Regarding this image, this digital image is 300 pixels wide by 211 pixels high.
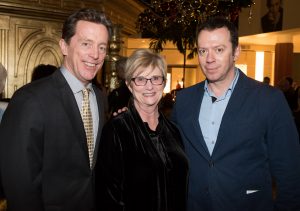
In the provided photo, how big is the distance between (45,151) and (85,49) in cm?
61

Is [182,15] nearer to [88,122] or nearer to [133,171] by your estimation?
[88,122]

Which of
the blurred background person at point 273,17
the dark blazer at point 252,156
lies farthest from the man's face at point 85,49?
the blurred background person at point 273,17

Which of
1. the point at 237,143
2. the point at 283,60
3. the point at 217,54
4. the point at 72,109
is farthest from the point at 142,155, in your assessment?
the point at 283,60

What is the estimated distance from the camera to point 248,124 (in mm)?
2148

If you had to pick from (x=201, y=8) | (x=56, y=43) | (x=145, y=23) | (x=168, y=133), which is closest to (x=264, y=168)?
(x=168, y=133)

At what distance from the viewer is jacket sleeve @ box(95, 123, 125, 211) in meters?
1.96

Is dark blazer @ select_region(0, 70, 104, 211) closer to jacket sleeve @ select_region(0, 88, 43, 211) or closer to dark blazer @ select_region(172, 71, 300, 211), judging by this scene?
jacket sleeve @ select_region(0, 88, 43, 211)

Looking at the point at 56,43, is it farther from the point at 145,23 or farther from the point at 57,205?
the point at 57,205

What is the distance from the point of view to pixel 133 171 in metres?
1.99

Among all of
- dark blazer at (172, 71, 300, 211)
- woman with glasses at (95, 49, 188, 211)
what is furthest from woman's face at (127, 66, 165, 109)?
dark blazer at (172, 71, 300, 211)

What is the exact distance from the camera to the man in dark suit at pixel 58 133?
1.75 meters

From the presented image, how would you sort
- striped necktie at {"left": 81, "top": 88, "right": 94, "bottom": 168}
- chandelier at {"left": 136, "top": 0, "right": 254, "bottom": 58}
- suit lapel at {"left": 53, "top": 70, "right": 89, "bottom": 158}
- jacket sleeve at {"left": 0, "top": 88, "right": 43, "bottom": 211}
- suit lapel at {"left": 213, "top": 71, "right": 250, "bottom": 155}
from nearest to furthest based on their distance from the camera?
jacket sleeve at {"left": 0, "top": 88, "right": 43, "bottom": 211} → suit lapel at {"left": 53, "top": 70, "right": 89, "bottom": 158} → striped necktie at {"left": 81, "top": 88, "right": 94, "bottom": 168} → suit lapel at {"left": 213, "top": 71, "right": 250, "bottom": 155} → chandelier at {"left": 136, "top": 0, "right": 254, "bottom": 58}

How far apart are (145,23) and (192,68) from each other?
11064 millimetres

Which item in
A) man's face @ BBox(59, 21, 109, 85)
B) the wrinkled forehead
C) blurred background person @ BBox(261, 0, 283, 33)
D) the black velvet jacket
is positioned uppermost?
blurred background person @ BBox(261, 0, 283, 33)
